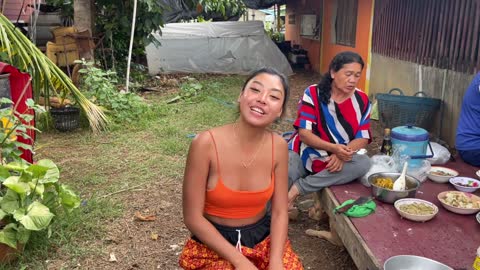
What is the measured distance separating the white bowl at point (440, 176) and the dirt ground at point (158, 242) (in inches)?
37.4

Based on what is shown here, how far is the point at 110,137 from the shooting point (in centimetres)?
571

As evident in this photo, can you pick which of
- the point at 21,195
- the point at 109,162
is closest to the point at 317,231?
the point at 21,195

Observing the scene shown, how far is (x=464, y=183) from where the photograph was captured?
319 centimetres

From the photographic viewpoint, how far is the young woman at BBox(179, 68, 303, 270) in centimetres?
189

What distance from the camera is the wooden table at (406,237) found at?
2285 mm

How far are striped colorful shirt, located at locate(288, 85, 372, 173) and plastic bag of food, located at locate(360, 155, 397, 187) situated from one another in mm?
294

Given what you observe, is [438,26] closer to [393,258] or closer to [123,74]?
[393,258]

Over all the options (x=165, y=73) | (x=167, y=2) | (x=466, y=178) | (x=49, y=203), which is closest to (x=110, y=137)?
(x=49, y=203)

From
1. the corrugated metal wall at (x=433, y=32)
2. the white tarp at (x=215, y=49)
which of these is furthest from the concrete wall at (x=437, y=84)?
the white tarp at (x=215, y=49)

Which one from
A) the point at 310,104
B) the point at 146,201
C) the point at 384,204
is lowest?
the point at 146,201

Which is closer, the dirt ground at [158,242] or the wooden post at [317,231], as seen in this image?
the dirt ground at [158,242]

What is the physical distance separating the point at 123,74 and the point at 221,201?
879 cm

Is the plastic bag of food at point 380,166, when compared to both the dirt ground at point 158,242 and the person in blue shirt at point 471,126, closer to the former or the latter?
the dirt ground at point 158,242

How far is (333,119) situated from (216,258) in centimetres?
170
